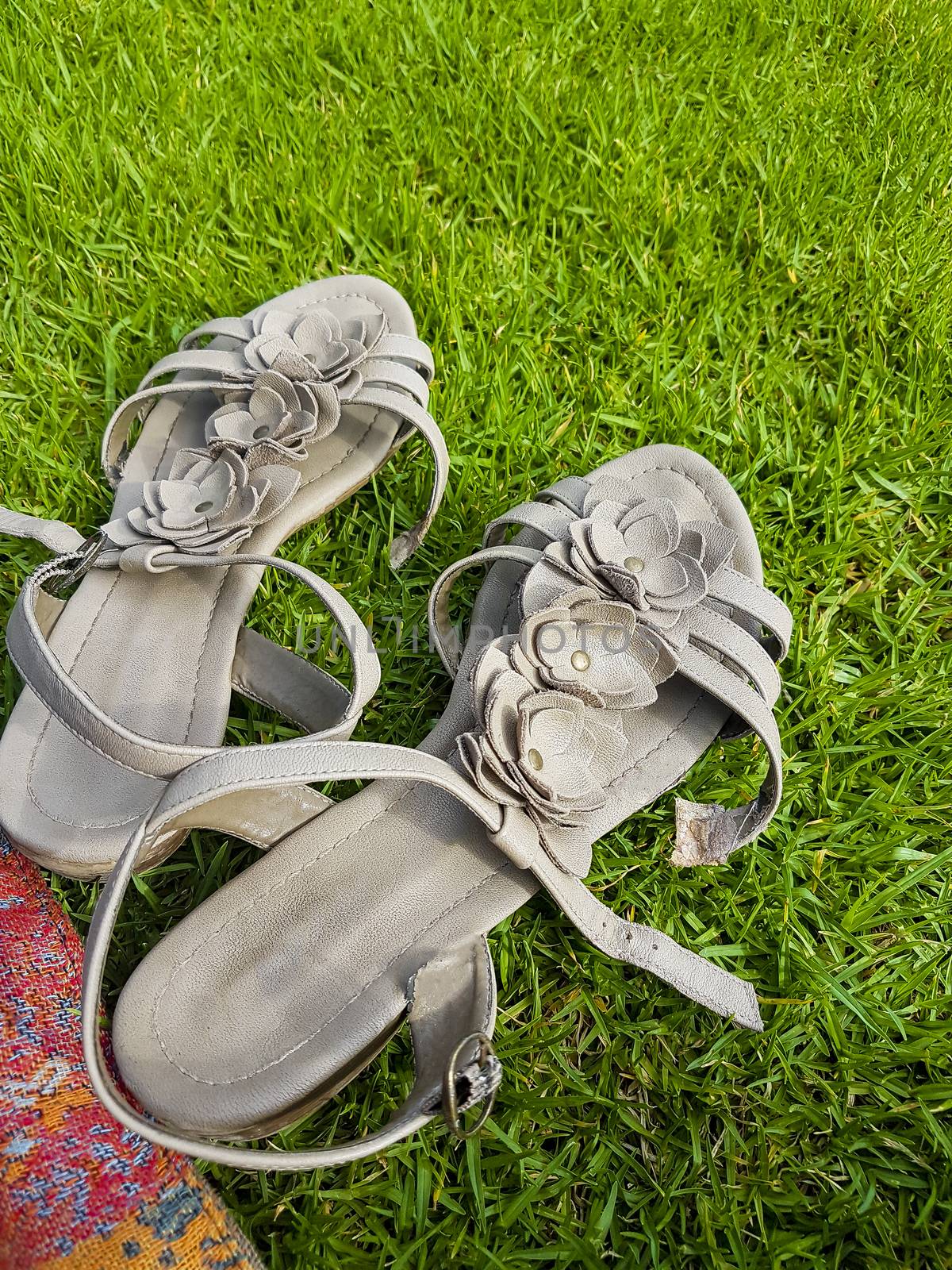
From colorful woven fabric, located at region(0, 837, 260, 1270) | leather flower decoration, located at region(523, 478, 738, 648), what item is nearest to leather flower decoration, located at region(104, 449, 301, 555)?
leather flower decoration, located at region(523, 478, 738, 648)

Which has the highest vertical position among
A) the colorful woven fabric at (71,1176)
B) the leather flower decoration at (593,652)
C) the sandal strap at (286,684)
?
the leather flower decoration at (593,652)

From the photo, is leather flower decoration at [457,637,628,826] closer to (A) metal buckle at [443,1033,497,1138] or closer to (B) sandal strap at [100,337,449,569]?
(A) metal buckle at [443,1033,497,1138]

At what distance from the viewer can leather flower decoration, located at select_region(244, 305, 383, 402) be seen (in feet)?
5.53

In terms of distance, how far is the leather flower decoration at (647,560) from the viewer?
1433 mm

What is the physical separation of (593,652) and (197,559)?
0.68 metres

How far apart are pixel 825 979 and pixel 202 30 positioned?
271 cm

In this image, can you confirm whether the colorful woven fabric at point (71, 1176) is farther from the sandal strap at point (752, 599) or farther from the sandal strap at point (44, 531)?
the sandal strap at point (752, 599)

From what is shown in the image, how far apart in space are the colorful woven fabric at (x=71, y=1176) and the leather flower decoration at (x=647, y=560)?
0.91 metres

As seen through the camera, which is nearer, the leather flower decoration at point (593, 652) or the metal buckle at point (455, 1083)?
the metal buckle at point (455, 1083)

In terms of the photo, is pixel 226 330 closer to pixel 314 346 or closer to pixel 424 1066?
pixel 314 346

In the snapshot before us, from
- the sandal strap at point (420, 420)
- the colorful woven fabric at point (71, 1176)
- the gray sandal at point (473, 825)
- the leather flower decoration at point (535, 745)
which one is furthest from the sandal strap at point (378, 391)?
the colorful woven fabric at point (71, 1176)

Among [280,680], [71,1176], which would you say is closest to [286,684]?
[280,680]

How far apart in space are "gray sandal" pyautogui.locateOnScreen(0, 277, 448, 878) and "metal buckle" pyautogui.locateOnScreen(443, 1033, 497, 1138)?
42cm

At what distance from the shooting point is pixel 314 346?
1735 millimetres
